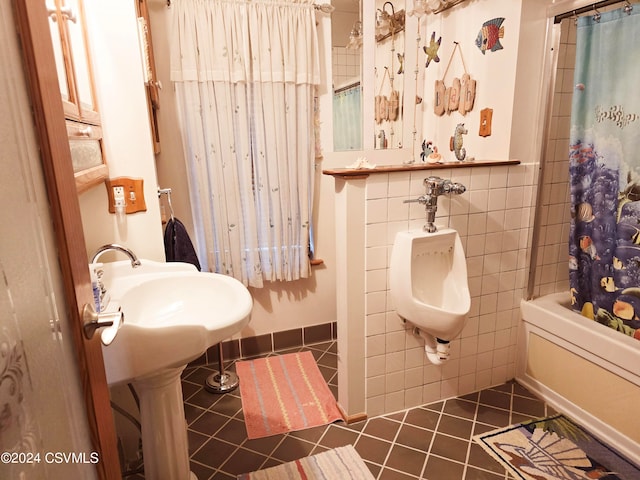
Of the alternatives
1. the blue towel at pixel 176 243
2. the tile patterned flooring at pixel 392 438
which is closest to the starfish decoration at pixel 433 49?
the blue towel at pixel 176 243

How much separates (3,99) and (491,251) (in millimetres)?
2007

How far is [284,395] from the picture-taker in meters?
2.17

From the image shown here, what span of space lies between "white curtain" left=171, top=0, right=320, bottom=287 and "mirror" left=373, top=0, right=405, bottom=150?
43 centimetres

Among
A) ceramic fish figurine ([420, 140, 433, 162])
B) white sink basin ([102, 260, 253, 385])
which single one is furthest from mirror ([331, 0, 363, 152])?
white sink basin ([102, 260, 253, 385])

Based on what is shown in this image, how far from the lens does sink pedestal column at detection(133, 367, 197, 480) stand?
4.19 ft

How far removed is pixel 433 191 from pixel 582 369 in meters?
1.10

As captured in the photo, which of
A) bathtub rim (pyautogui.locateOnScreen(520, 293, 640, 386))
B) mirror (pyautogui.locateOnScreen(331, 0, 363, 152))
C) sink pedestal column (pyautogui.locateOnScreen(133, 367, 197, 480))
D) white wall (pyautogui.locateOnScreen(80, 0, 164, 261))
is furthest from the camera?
mirror (pyautogui.locateOnScreen(331, 0, 363, 152))

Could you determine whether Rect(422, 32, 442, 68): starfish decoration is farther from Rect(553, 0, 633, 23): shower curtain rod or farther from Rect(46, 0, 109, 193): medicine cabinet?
Rect(46, 0, 109, 193): medicine cabinet

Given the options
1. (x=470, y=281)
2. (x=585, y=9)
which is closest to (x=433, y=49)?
(x=585, y=9)

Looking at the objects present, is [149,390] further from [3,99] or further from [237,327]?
[3,99]

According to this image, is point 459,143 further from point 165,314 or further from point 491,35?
point 165,314

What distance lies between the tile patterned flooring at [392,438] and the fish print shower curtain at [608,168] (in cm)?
68

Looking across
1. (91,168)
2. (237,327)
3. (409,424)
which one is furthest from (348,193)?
(409,424)

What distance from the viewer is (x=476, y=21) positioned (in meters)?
2.07
